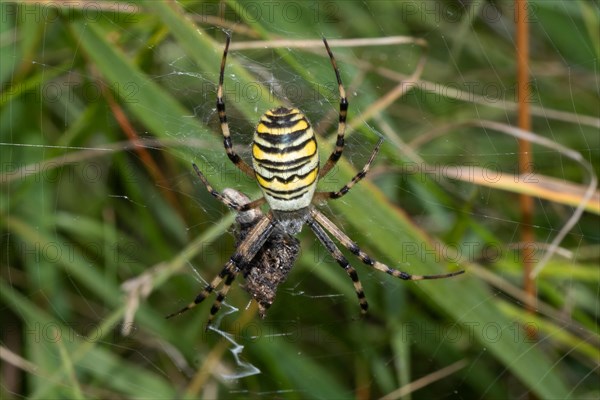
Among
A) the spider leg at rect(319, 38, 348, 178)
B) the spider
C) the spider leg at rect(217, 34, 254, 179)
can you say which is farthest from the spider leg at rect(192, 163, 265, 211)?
the spider leg at rect(319, 38, 348, 178)

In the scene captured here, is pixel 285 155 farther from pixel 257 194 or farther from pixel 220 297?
pixel 220 297

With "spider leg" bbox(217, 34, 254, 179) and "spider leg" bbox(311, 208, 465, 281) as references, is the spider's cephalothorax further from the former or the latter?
"spider leg" bbox(311, 208, 465, 281)

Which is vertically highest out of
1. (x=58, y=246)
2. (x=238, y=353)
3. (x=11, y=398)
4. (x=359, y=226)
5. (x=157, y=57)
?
(x=157, y=57)

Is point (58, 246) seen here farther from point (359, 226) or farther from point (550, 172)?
point (550, 172)

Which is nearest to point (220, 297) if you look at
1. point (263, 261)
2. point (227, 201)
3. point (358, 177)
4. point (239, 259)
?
point (239, 259)

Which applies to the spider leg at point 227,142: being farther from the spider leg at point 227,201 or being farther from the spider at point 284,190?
the spider leg at point 227,201

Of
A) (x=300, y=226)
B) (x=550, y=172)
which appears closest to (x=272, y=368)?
(x=300, y=226)
